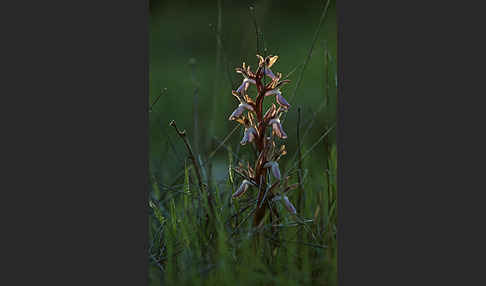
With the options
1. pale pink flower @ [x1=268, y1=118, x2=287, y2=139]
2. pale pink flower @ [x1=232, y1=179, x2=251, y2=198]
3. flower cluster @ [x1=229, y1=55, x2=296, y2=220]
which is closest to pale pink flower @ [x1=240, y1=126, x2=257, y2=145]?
flower cluster @ [x1=229, y1=55, x2=296, y2=220]

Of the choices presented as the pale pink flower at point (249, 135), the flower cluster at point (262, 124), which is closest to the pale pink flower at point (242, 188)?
the flower cluster at point (262, 124)

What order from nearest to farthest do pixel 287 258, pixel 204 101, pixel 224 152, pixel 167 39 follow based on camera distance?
1. pixel 287 258
2. pixel 224 152
3. pixel 167 39
4. pixel 204 101

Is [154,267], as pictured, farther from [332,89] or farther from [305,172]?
[332,89]

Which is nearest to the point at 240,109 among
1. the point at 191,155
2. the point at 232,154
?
the point at 191,155

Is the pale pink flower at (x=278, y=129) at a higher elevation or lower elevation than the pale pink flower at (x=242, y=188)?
higher

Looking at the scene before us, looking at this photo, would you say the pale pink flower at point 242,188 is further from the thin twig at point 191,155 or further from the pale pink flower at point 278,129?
the pale pink flower at point 278,129

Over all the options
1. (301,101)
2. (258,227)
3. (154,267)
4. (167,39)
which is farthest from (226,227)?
(167,39)
